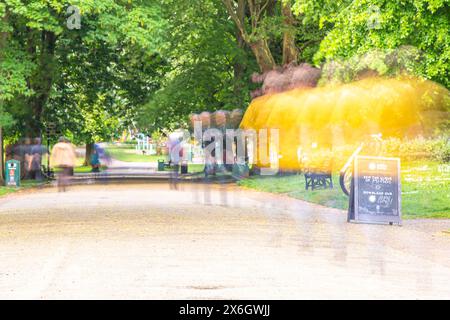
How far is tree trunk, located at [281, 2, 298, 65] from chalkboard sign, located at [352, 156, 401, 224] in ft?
69.9

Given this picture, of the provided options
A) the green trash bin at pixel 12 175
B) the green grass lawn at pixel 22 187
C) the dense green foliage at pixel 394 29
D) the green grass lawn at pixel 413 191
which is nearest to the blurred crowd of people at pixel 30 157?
the green grass lawn at pixel 22 187

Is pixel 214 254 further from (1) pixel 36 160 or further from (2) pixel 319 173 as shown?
(1) pixel 36 160

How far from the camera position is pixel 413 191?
2983 cm

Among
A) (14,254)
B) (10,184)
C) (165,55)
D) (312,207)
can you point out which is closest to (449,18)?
(312,207)

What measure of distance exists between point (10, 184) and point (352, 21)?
24368mm

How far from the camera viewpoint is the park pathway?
12664mm

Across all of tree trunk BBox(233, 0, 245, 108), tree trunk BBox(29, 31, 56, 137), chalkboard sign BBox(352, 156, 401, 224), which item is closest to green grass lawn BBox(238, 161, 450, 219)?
chalkboard sign BBox(352, 156, 401, 224)

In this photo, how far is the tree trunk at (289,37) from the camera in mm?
44125

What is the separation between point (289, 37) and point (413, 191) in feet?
53.1

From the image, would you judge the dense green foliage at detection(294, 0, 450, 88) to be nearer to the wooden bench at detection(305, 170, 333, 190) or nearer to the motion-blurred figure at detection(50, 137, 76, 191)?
the wooden bench at detection(305, 170, 333, 190)

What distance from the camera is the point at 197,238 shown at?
19344 millimetres

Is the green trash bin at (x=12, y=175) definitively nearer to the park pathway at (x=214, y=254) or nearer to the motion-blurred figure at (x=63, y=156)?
the motion-blurred figure at (x=63, y=156)
